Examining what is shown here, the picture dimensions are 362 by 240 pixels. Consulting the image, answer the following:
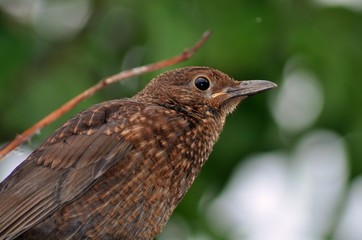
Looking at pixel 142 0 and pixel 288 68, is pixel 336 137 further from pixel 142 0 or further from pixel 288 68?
pixel 142 0

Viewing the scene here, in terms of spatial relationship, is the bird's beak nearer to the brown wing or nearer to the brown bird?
the brown bird

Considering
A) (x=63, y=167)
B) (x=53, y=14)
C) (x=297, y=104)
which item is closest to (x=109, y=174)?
(x=63, y=167)

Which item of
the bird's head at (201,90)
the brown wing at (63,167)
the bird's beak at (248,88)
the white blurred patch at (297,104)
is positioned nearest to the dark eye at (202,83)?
the bird's head at (201,90)

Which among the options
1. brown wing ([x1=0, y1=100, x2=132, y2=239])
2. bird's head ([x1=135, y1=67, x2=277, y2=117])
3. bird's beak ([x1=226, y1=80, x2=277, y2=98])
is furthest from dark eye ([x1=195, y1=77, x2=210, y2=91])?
brown wing ([x1=0, y1=100, x2=132, y2=239])

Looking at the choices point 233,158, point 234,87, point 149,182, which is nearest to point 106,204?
point 149,182

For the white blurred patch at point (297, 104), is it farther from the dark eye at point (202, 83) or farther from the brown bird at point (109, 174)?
the brown bird at point (109, 174)

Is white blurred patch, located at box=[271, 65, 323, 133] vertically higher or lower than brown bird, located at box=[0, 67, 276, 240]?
lower

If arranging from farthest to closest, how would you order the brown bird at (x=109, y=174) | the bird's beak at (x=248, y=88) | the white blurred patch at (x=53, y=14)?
the white blurred patch at (x=53, y=14), the bird's beak at (x=248, y=88), the brown bird at (x=109, y=174)

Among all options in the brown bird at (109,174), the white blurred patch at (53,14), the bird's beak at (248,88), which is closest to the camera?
the brown bird at (109,174)
